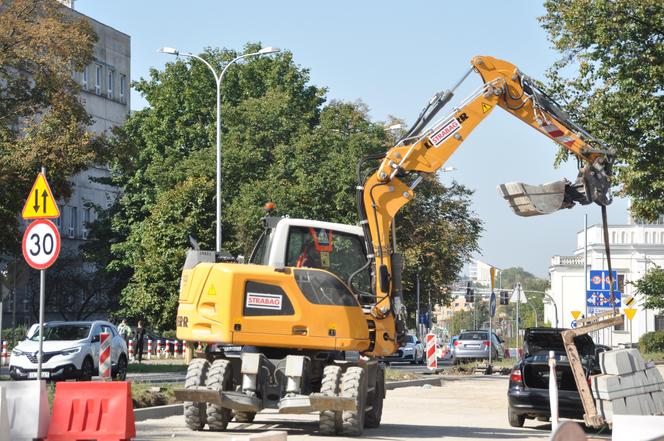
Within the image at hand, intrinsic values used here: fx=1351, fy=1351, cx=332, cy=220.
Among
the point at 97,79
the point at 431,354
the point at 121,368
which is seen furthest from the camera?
the point at 97,79

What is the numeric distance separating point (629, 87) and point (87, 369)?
14996mm

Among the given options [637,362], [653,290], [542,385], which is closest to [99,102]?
[653,290]

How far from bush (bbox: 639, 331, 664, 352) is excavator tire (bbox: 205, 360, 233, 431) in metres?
57.0

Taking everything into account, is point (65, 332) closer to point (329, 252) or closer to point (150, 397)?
point (150, 397)

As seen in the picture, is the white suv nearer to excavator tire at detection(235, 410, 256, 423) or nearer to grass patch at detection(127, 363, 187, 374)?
grass patch at detection(127, 363, 187, 374)

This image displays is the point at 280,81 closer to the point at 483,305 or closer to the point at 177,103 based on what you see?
the point at 177,103

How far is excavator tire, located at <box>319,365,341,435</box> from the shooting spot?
17828 mm

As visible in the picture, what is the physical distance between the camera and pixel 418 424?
21.2 meters

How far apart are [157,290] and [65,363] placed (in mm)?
10028

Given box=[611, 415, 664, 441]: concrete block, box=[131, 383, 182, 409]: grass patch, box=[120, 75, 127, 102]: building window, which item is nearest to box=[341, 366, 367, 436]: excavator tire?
box=[131, 383, 182, 409]: grass patch

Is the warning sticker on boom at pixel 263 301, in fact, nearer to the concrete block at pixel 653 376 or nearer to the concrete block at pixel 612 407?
the concrete block at pixel 612 407

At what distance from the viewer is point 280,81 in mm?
66812

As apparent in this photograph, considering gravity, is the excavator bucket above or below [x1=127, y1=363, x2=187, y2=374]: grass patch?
above

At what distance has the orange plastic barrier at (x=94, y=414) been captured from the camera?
14891 mm
